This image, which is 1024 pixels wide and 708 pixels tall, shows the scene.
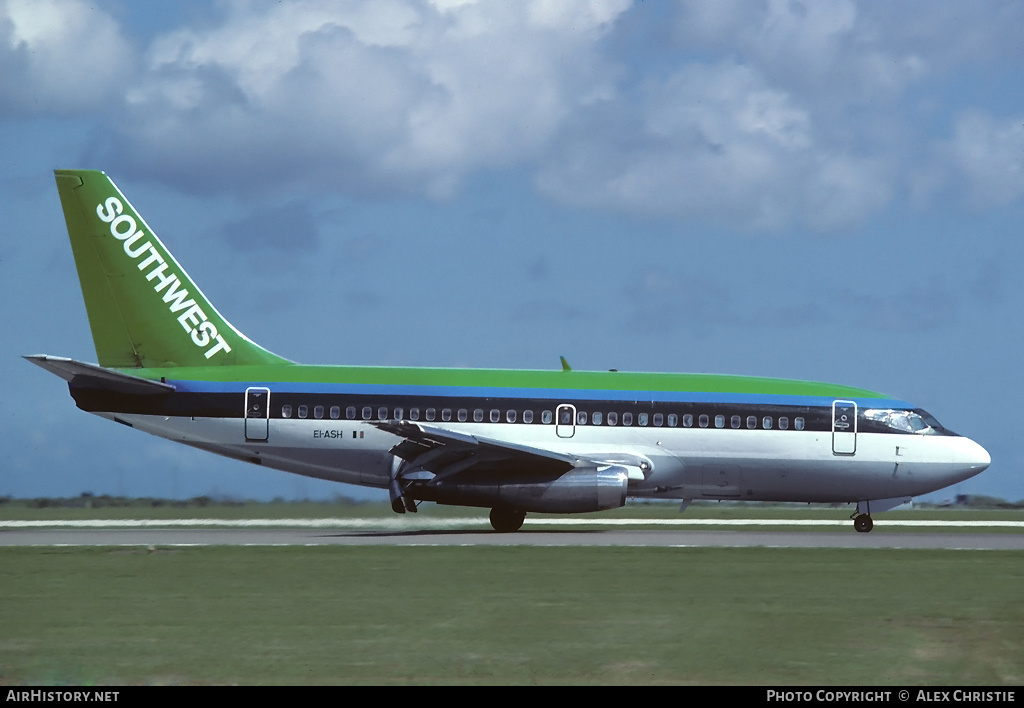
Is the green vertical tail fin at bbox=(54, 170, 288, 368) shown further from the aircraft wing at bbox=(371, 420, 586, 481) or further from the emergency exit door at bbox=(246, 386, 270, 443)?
the aircraft wing at bbox=(371, 420, 586, 481)

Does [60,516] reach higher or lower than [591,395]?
lower

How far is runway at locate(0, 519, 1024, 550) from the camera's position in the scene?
30.6 metres

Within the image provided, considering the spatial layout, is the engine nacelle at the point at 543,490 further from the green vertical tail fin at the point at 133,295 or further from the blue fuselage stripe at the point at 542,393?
the green vertical tail fin at the point at 133,295

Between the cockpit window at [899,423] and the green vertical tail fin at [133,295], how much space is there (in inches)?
691

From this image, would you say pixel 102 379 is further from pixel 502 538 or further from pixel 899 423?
pixel 899 423

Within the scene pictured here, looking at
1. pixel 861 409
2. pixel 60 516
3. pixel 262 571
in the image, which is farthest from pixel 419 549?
pixel 60 516

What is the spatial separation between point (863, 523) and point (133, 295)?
74.2 ft

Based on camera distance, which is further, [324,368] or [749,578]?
[324,368]

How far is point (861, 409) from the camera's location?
3662 cm

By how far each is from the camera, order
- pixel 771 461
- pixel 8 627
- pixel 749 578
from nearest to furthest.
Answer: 1. pixel 8 627
2. pixel 749 578
3. pixel 771 461

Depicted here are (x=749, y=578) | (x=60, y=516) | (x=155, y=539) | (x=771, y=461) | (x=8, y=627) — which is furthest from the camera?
(x=60, y=516)

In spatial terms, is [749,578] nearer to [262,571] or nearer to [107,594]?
[262,571]
